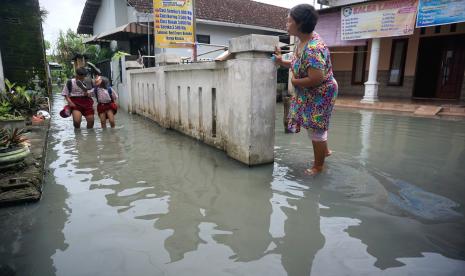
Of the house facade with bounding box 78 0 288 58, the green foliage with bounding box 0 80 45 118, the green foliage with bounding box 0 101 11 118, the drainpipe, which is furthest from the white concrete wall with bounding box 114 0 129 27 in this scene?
the drainpipe

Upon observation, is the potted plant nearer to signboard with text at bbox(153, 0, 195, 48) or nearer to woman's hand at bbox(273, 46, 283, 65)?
signboard with text at bbox(153, 0, 195, 48)

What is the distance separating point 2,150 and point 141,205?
5.79ft

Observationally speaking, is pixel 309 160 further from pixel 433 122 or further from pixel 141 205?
pixel 433 122

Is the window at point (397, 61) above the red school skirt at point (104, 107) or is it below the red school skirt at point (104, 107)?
above

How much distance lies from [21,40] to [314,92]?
10089 mm

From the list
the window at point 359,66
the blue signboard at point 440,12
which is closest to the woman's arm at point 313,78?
the blue signboard at point 440,12

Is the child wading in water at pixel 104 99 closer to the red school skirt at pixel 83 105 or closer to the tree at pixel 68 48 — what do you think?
the red school skirt at pixel 83 105

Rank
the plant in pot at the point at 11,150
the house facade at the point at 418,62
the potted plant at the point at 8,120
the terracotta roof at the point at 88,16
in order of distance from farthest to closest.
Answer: the terracotta roof at the point at 88,16 → the house facade at the point at 418,62 → the potted plant at the point at 8,120 → the plant in pot at the point at 11,150

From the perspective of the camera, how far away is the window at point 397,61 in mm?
12531

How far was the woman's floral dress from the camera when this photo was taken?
3197 mm

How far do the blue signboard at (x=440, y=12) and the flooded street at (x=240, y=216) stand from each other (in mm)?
6105

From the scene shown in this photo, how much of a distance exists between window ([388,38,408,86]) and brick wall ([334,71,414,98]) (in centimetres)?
18

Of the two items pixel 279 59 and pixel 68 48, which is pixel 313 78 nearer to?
pixel 279 59

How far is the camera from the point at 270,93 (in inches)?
157
